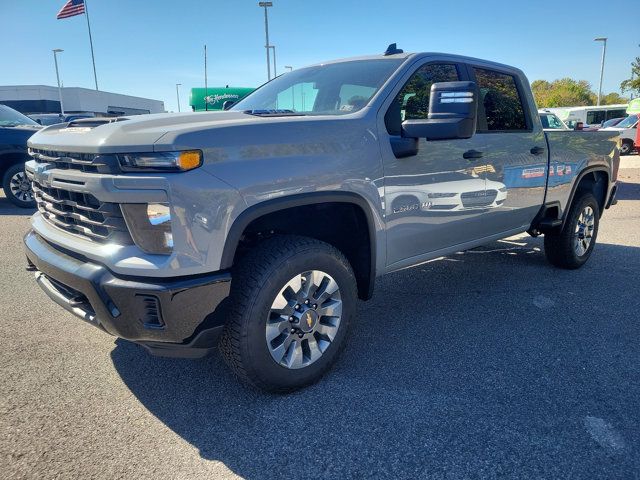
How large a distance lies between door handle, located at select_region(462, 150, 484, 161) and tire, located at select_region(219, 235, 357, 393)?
4.34ft

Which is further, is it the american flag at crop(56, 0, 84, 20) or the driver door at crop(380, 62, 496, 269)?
the american flag at crop(56, 0, 84, 20)

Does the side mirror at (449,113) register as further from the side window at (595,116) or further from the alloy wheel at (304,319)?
the side window at (595,116)

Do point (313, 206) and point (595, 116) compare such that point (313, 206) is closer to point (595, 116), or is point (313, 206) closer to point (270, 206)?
point (270, 206)

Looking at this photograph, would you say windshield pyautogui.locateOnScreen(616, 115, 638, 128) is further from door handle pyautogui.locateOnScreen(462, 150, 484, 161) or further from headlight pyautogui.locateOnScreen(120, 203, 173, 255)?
headlight pyautogui.locateOnScreen(120, 203, 173, 255)

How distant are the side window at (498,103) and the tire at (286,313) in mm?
1859

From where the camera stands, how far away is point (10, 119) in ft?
27.8

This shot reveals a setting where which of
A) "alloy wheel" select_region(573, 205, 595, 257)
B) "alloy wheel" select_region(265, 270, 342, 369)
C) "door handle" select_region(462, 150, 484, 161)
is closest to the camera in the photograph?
"alloy wheel" select_region(265, 270, 342, 369)

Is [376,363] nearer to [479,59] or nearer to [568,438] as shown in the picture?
[568,438]

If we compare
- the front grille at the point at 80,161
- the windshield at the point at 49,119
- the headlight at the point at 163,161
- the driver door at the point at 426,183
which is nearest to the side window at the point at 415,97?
the driver door at the point at 426,183

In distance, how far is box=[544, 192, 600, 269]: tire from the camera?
4.80 m

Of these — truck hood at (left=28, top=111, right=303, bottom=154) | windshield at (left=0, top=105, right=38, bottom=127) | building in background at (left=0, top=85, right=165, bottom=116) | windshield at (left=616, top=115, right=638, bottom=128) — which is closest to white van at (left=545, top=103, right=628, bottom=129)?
windshield at (left=616, top=115, right=638, bottom=128)

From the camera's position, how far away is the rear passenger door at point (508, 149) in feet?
12.1

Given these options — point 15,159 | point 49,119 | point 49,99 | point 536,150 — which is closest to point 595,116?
point 49,119

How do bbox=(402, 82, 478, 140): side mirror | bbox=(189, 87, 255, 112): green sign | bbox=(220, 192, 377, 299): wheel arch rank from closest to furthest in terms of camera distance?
bbox=(220, 192, 377, 299): wheel arch
bbox=(402, 82, 478, 140): side mirror
bbox=(189, 87, 255, 112): green sign
